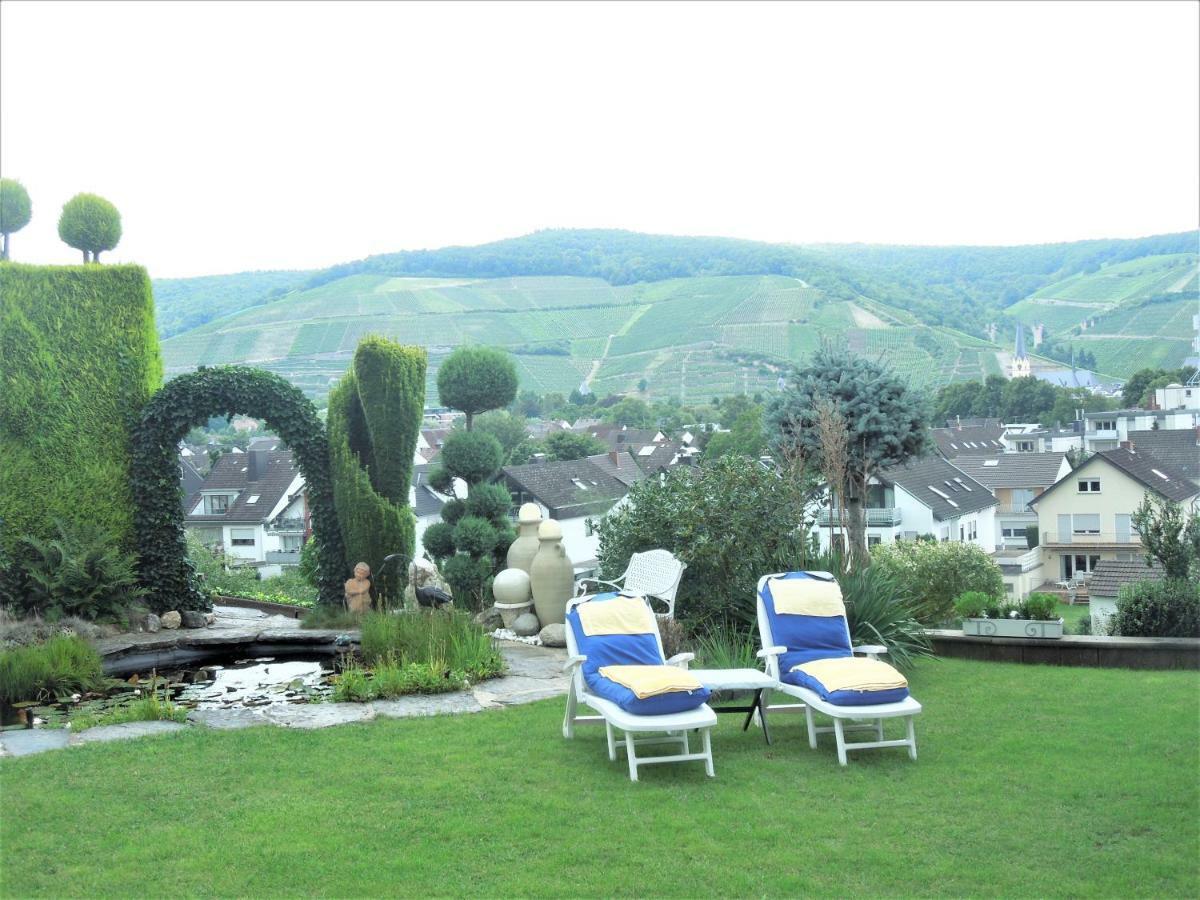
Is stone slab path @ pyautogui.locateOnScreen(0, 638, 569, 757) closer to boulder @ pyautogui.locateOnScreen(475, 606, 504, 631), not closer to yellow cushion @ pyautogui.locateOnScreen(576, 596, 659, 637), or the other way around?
yellow cushion @ pyautogui.locateOnScreen(576, 596, 659, 637)

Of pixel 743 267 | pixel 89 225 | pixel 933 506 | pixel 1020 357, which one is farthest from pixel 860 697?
pixel 743 267

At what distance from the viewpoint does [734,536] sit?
845 centimetres

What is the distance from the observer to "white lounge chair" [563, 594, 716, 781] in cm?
520

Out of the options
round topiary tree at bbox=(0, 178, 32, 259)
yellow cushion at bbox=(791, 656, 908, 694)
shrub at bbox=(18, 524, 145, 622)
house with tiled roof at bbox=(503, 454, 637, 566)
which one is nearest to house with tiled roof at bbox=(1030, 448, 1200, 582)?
house with tiled roof at bbox=(503, 454, 637, 566)

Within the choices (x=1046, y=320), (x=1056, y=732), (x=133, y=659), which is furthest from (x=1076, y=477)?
(x=1046, y=320)

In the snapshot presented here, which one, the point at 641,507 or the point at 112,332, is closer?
the point at 641,507

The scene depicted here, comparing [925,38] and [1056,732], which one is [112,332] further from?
[1056,732]

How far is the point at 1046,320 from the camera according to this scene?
1486 inches

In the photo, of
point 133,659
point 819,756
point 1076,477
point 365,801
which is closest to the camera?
point 365,801

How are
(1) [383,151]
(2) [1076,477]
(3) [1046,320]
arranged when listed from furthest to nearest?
1. (3) [1046,320]
2. (1) [383,151]
3. (2) [1076,477]

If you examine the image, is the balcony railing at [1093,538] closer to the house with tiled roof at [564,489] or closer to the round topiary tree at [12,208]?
the house with tiled roof at [564,489]

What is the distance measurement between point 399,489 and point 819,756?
7079 mm

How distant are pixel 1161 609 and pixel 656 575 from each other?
13.1ft

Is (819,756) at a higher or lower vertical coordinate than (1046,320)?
lower
